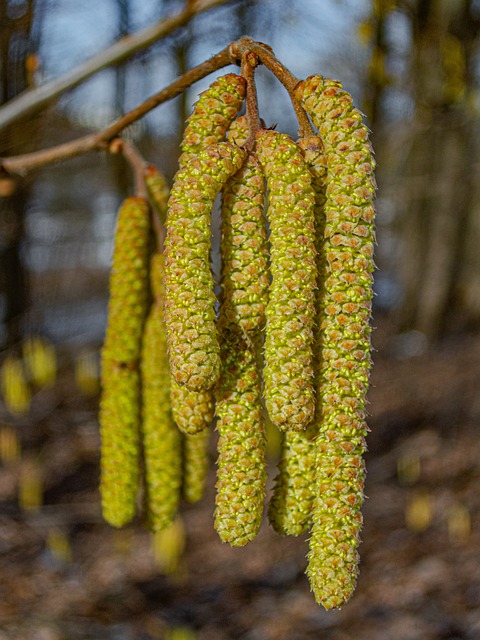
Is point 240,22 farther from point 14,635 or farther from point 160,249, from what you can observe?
point 160,249

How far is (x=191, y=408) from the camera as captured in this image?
102cm

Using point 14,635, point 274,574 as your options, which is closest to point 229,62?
point 14,635

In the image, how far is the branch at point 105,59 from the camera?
146 centimetres

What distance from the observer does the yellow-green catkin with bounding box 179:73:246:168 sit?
1.02m

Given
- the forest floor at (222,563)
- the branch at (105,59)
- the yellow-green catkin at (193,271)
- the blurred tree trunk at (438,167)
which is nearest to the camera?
the yellow-green catkin at (193,271)

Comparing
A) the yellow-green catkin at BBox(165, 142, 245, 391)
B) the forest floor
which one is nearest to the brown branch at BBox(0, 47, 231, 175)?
the yellow-green catkin at BBox(165, 142, 245, 391)

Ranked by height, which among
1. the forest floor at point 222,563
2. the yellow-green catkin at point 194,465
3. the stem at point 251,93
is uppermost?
the stem at point 251,93

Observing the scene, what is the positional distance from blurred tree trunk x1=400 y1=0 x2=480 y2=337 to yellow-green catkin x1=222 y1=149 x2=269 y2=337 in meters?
6.85

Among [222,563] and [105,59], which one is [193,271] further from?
[222,563]

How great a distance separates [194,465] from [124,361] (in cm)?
24

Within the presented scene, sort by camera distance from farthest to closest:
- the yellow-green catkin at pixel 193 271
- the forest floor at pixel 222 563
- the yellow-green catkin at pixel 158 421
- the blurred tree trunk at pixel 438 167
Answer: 1. the blurred tree trunk at pixel 438 167
2. the forest floor at pixel 222 563
3. the yellow-green catkin at pixel 158 421
4. the yellow-green catkin at pixel 193 271

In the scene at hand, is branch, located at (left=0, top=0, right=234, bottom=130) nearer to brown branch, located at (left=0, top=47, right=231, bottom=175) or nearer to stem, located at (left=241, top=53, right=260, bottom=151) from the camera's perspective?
brown branch, located at (left=0, top=47, right=231, bottom=175)

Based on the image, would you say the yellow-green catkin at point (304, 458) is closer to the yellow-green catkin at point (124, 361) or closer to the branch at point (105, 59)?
the yellow-green catkin at point (124, 361)

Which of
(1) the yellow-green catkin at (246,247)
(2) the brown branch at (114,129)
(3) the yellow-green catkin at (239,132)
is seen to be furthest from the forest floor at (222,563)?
(3) the yellow-green catkin at (239,132)
